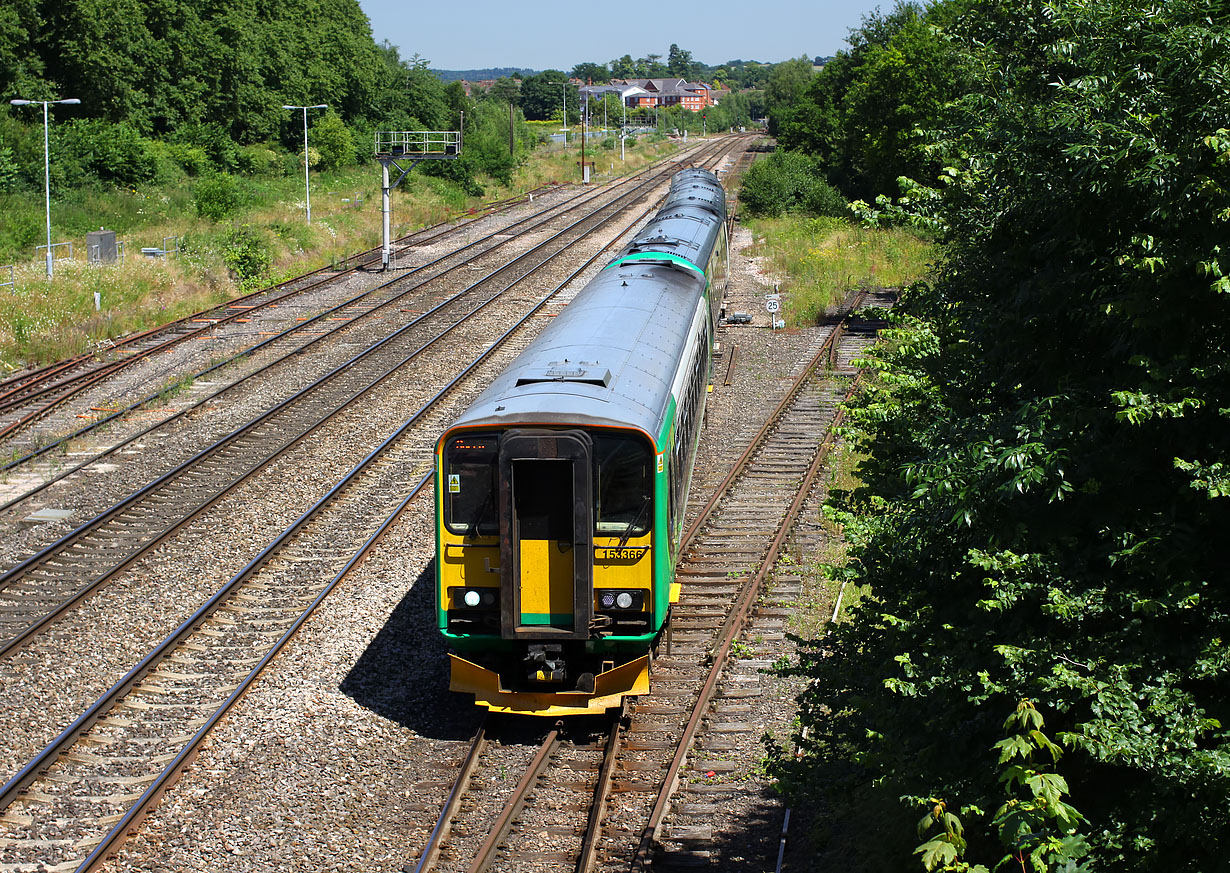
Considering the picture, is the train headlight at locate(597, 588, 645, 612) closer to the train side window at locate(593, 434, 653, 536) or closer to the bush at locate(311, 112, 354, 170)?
the train side window at locate(593, 434, 653, 536)

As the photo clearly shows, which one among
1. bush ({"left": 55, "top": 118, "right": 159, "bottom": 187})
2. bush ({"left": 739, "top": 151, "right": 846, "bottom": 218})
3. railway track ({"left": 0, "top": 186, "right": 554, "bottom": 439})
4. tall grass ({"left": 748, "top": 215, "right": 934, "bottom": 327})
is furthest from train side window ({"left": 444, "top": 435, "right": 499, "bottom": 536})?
bush ({"left": 55, "top": 118, "right": 159, "bottom": 187})

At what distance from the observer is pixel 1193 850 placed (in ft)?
16.0

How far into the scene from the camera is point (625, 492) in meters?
9.51

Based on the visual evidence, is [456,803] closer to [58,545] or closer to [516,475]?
[516,475]

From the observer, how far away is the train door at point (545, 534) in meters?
9.22

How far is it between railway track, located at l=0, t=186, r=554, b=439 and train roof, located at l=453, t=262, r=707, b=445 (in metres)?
10.7

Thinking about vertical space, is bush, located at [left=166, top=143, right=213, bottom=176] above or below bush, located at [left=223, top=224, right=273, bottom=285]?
above

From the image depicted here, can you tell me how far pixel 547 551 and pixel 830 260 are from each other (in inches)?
1052

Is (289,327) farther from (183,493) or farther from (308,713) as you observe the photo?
(308,713)

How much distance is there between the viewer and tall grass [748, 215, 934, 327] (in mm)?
29938

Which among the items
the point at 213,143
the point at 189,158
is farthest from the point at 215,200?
the point at 213,143

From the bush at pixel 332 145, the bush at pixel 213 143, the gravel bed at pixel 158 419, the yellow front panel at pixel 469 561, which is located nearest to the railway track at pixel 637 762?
the yellow front panel at pixel 469 561

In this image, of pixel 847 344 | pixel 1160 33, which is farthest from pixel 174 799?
pixel 847 344

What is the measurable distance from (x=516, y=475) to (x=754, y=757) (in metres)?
3.16
